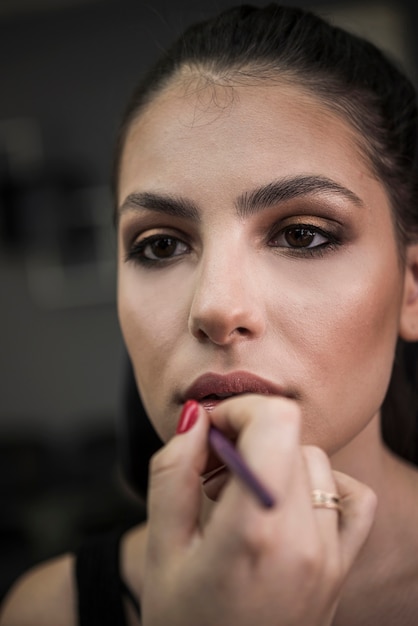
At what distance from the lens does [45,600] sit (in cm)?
122

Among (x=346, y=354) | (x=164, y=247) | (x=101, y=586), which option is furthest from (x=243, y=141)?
(x=101, y=586)

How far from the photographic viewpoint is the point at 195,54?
105 cm

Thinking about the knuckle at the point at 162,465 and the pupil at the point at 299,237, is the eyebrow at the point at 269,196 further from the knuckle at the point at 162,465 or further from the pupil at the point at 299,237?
the knuckle at the point at 162,465

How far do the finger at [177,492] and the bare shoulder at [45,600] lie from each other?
605 mm

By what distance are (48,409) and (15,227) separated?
2.88 ft

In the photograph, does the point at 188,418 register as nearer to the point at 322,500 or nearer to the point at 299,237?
the point at 322,500

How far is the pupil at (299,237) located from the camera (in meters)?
→ 0.91

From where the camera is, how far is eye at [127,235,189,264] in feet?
3.18

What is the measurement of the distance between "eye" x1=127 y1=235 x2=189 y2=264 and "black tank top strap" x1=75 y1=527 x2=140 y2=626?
0.52 meters

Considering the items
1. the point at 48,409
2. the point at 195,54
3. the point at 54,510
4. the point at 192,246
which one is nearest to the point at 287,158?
the point at 192,246

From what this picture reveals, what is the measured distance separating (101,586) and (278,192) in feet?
2.35

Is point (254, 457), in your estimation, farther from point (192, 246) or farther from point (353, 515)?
point (192, 246)

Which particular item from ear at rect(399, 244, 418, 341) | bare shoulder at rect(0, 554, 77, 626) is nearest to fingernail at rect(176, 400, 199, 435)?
ear at rect(399, 244, 418, 341)

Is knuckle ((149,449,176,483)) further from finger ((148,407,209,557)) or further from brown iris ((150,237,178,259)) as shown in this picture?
brown iris ((150,237,178,259))
